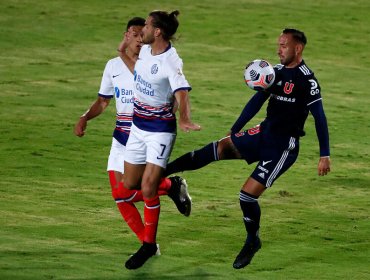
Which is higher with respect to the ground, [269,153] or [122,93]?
[122,93]

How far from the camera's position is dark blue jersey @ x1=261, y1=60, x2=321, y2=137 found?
12.4 m

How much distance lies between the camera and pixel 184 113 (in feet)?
38.5

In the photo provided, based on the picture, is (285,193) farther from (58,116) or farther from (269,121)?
(58,116)

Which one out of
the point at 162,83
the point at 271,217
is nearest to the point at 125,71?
the point at 162,83

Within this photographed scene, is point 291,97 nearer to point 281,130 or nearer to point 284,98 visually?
point 284,98

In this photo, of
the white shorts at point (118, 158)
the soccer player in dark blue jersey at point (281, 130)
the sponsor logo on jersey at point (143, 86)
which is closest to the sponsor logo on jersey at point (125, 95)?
the white shorts at point (118, 158)

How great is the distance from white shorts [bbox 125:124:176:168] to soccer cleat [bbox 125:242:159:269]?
33.2 inches

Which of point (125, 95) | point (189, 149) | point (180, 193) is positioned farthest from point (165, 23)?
point (189, 149)

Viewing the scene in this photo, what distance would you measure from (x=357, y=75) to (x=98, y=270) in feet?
49.4

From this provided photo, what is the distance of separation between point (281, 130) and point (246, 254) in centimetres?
130

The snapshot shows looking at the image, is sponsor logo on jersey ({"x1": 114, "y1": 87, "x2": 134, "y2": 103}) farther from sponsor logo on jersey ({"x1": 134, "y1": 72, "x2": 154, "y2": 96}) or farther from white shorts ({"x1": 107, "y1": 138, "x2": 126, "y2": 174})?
sponsor logo on jersey ({"x1": 134, "y1": 72, "x2": 154, "y2": 96})

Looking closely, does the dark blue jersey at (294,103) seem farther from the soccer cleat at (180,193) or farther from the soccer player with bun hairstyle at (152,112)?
the soccer cleat at (180,193)

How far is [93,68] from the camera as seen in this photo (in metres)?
25.9

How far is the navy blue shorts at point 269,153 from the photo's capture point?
12.4 meters
